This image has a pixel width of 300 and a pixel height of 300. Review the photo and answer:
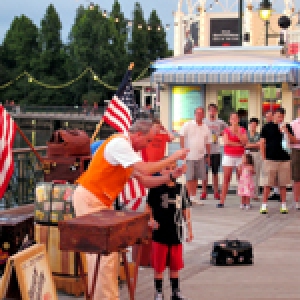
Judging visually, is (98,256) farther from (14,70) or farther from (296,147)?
(14,70)

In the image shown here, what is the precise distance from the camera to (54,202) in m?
8.55

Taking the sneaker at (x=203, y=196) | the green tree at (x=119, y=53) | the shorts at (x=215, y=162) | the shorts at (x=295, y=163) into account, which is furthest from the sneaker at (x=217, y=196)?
the green tree at (x=119, y=53)

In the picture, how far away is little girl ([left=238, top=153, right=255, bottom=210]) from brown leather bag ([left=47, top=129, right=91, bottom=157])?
533 cm

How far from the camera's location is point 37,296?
682 cm

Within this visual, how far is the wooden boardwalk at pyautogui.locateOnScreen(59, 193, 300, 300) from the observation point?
8.76m

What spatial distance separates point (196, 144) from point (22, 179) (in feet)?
12.1

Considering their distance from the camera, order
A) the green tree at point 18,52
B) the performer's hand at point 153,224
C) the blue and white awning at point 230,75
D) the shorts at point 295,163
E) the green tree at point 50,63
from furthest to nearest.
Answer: the green tree at point 18,52 → the green tree at point 50,63 → the blue and white awning at point 230,75 → the shorts at point 295,163 → the performer's hand at point 153,224

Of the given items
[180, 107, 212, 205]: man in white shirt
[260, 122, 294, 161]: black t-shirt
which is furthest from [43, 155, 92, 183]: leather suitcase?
[180, 107, 212, 205]: man in white shirt

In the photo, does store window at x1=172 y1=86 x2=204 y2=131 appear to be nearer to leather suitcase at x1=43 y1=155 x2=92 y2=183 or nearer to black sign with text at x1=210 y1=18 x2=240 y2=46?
leather suitcase at x1=43 y1=155 x2=92 y2=183

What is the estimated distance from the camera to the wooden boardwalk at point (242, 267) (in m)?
8.76

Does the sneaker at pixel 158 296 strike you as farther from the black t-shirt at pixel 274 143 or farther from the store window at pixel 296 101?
the store window at pixel 296 101

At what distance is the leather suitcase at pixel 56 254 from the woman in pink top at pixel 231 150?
7038 millimetres

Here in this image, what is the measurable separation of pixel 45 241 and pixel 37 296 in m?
1.84

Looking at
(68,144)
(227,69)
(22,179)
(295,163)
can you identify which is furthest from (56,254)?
(227,69)
